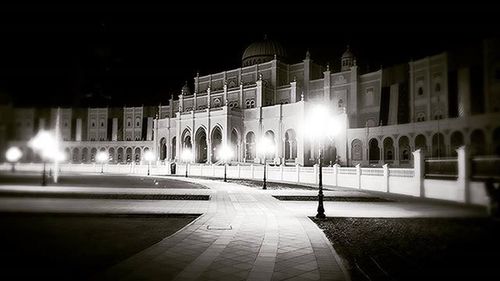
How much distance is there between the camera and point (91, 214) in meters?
12.1

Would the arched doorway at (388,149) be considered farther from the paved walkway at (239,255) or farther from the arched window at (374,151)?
Answer: the paved walkway at (239,255)

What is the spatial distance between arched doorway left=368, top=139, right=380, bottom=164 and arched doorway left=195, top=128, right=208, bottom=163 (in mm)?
27013

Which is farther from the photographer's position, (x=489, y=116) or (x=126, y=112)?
(x=126, y=112)

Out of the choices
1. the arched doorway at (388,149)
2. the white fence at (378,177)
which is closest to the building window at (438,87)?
the arched doorway at (388,149)

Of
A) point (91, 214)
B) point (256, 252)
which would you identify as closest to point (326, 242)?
point (256, 252)

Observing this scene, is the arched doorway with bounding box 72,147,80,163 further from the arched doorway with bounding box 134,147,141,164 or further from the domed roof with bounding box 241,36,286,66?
the domed roof with bounding box 241,36,286,66

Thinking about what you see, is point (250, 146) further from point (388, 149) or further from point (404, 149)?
point (404, 149)

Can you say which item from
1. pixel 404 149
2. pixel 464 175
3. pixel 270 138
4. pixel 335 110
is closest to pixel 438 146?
pixel 404 149

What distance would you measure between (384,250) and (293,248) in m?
1.85

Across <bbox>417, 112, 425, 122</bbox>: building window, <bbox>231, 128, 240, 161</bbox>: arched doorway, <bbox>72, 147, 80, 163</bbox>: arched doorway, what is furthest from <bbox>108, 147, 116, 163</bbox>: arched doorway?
<bbox>417, 112, 425, 122</bbox>: building window

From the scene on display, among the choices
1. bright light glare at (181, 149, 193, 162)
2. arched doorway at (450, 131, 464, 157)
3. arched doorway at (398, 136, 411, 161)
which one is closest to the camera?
arched doorway at (450, 131, 464, 157)

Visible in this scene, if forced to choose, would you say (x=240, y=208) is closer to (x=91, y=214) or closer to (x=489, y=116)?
(x=91, y=214)

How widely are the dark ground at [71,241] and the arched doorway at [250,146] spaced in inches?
1751

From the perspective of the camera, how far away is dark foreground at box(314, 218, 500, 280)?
5629 millimetres
